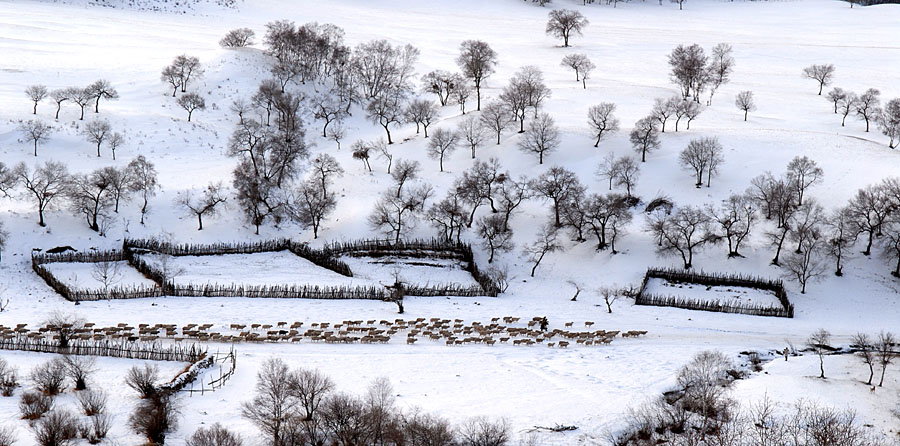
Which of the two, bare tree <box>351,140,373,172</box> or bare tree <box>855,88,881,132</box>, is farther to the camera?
bare tree <box>855,88,881,132</box>

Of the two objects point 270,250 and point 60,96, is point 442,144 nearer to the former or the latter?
point 270,250

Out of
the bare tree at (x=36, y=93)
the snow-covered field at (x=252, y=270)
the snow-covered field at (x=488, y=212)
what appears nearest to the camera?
the snow-covered field at (x=488, y=212)

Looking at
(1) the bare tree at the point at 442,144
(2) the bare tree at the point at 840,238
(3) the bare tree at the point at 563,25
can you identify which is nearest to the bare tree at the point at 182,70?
(1) the bare tree at the point at 442,144

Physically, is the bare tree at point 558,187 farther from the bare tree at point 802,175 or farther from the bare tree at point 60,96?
the bare tree at point 60,96

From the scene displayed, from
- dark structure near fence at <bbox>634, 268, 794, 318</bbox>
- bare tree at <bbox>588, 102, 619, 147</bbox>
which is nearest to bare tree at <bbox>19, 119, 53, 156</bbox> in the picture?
bare tree at <bbox>588, 102, 619, 147</bbox>

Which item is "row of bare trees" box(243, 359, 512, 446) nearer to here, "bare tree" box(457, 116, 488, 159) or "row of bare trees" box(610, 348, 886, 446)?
"row of bare trees" box(610, 348, 886, 446)

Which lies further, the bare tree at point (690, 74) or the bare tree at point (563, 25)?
the bare tree at point (563, 25)

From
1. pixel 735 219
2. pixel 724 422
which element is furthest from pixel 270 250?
pixel 724 422
